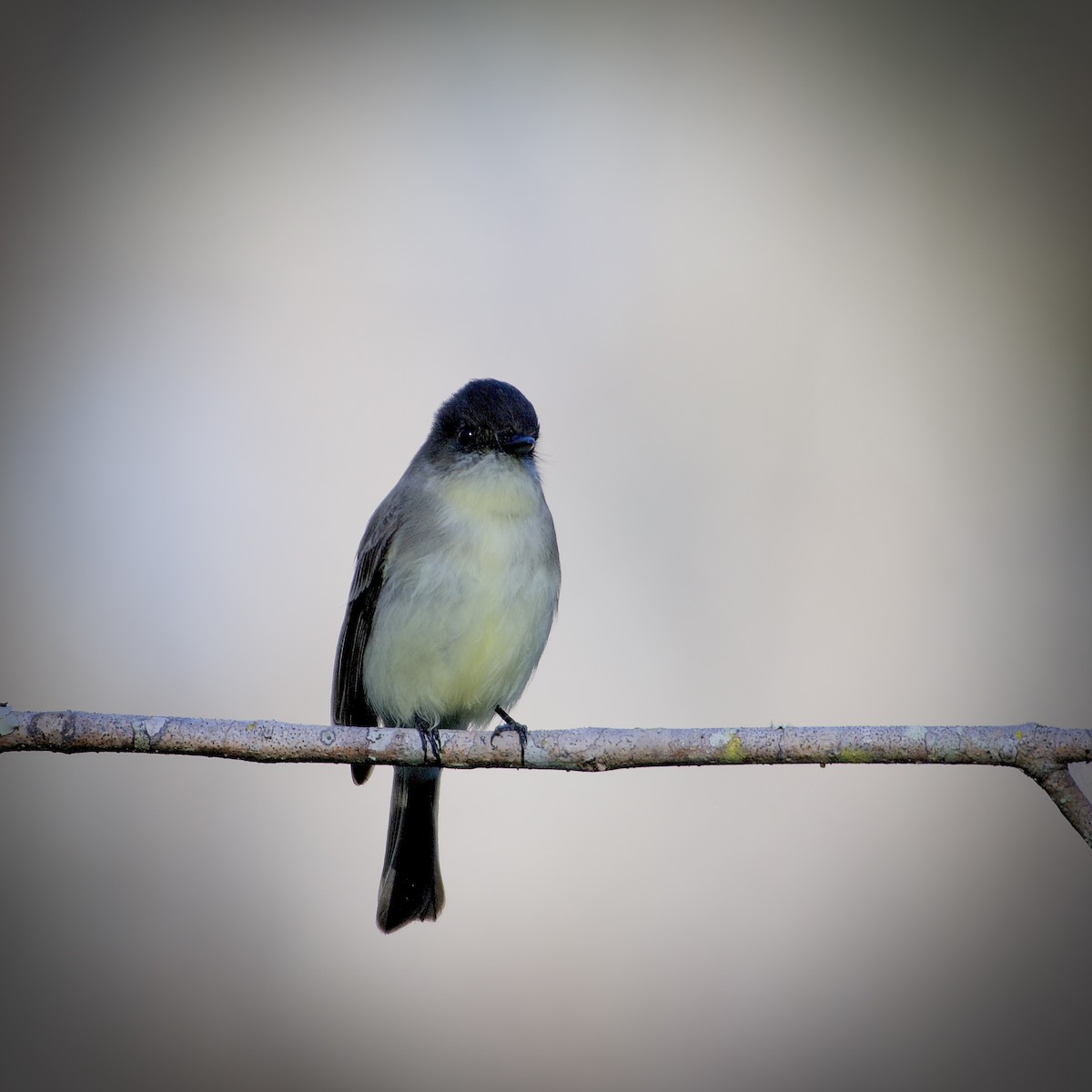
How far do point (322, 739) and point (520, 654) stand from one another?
127 centimetres

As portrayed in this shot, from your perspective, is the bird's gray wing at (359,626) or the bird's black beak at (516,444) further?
the bird's gray wing at (359,626)

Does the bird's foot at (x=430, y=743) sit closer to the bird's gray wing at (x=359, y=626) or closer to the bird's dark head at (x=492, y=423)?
the bird's gray wing at (x=359, y=626)

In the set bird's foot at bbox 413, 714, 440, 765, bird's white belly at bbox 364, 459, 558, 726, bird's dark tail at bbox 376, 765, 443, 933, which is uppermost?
bird's white belly at bbox 364, 459, 558, 726

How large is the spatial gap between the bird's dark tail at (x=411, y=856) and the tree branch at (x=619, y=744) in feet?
4.42

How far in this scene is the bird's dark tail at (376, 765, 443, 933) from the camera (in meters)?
4.39

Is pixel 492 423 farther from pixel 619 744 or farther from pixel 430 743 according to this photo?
pixel 619 744

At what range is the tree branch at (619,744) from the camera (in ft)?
8.89

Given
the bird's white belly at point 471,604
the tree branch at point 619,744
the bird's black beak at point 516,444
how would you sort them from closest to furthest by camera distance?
1. the tree branch at point 619,744
2. the bird's white belly at point 471,604
3. the bird's black beak at point 516,444

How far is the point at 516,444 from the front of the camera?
4.19 m

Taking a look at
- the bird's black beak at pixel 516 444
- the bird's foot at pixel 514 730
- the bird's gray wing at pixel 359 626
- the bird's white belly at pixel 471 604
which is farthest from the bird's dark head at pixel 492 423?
the bird's foot at pixel 514 730

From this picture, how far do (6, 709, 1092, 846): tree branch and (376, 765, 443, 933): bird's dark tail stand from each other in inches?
53.0

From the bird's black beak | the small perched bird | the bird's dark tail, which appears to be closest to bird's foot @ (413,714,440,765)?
the small perched bird

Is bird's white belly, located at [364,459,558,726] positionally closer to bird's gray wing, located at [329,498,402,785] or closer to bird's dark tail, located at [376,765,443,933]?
bird's gray wing, located at [329,498,402,785]

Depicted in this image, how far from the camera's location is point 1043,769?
2703 millimetres
